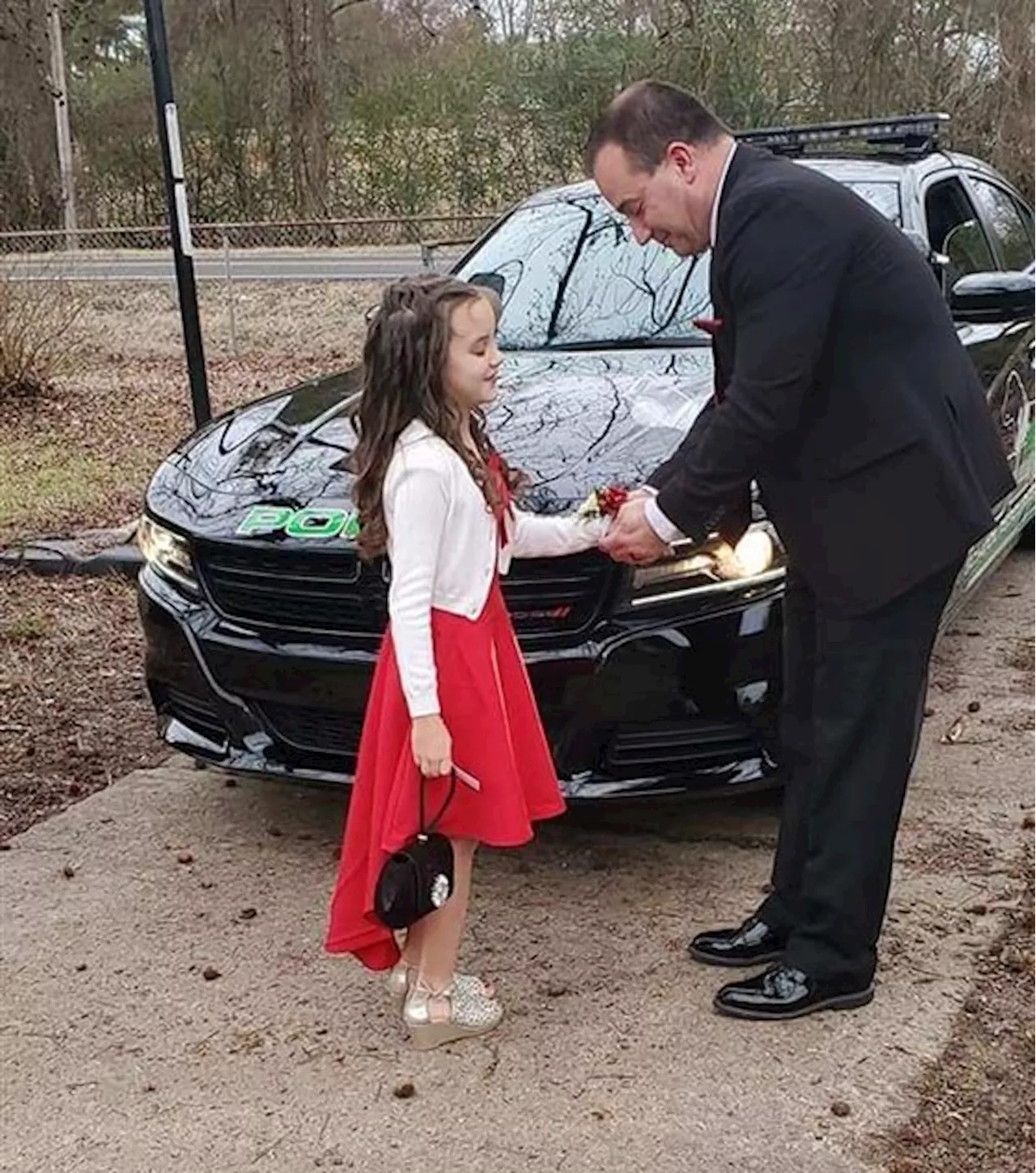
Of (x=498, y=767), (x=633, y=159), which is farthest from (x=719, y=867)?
(x=633, y=159)

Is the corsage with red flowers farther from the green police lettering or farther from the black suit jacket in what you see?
the green police lettering

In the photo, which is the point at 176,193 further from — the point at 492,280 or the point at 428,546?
the point at 428,546

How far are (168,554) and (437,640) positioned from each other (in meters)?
1.40

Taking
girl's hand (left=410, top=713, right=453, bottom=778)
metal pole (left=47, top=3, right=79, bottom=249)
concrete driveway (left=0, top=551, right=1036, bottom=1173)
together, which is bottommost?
concrete driveway (left=0, top=551, right=1036, bottom=1173)

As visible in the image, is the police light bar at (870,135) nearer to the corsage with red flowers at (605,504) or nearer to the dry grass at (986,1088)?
the corsage with red flowers at (605,504)

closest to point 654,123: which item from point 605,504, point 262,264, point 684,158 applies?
point 684,158

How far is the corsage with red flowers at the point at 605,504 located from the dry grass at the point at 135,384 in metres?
5.06

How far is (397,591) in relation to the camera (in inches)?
117

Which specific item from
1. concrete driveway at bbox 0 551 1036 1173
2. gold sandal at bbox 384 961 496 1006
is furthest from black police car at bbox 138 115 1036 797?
gold sandal at bbox 384 961 496 1006

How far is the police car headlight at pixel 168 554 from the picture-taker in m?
Result: 4.11

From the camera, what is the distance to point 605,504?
132 inches

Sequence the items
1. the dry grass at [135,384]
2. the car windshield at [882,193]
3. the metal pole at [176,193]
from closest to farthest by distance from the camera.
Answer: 1. the car windshield at [882,193]
2. the metal pole at [176,193]
3. the dry grass at [135,384]

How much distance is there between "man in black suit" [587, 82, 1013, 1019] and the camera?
291 cm

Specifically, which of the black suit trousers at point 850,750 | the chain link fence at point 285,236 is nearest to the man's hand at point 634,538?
the black suit trousers at point 850,750
